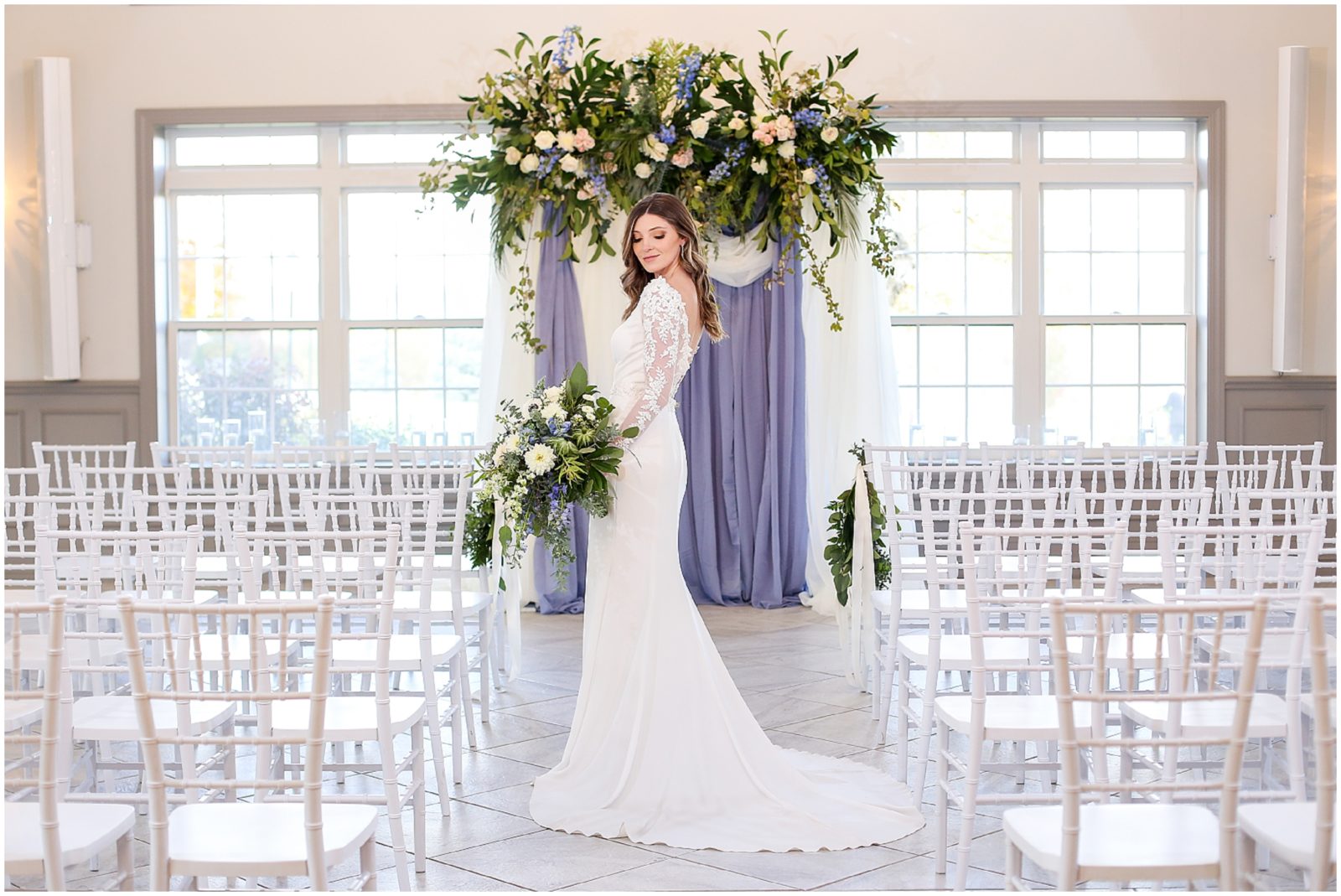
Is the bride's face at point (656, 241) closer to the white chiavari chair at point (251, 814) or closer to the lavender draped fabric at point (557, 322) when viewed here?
the white chiavari chair at point (251, 814)

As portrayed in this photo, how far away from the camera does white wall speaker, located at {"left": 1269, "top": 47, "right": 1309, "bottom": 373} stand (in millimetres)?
7113

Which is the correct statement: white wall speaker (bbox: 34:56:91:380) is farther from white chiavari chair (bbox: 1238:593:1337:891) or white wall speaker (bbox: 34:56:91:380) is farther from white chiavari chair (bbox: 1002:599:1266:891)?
white chiavari chair (bbox: 1238:593:1337:891)

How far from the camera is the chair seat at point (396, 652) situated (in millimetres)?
3473

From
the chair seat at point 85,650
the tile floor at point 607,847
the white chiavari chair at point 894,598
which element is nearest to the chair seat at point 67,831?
the tile floor at point 607,847

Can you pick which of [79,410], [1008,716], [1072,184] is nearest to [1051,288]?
[1072,184]

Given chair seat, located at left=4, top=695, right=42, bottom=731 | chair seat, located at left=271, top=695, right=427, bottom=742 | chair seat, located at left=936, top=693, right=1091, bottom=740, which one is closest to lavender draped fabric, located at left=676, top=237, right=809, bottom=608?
chair seat, located at left=936, top=693, right=1091, bottom=740

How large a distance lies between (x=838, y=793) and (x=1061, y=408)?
467cm

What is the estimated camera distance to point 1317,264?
286 inches

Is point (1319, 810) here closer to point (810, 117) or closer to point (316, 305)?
point (810, 117)

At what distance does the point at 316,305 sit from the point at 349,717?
506 cm

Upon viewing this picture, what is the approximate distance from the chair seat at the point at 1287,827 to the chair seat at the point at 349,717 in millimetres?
1755

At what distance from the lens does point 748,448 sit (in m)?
7.01

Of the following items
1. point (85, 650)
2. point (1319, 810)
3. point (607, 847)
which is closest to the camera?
point (1319, 810)

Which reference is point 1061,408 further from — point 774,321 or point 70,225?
point 70,225
